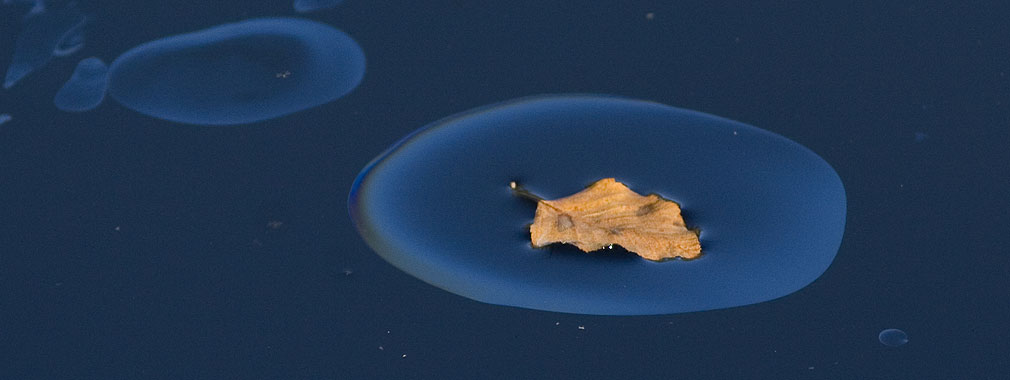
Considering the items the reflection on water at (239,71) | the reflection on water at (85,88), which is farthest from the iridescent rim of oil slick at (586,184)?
the reflection on water at (85,88)

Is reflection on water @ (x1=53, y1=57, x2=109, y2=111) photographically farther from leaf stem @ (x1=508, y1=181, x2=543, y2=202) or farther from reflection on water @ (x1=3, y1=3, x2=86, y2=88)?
leaf stem @ (x1=508, y1=181, x2=543, y2=202)

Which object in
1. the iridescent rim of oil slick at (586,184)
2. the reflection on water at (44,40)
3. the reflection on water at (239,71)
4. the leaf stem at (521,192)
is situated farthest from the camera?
the reflection on water at (44,40)

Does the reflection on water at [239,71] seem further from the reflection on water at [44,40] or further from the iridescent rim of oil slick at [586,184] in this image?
the iridescent rim of oil slick at [586,184]

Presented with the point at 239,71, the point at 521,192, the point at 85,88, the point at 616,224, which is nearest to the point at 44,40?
the point at 85,88

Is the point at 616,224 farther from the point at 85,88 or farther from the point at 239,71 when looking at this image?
the point at 85,88

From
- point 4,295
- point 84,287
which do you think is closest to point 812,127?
point 84,287

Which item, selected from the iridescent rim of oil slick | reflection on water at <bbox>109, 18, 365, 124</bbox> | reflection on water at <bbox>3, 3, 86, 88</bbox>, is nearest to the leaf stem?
the iridescent rim of oil slick

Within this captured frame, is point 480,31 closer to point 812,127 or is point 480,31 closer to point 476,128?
point 476,128
